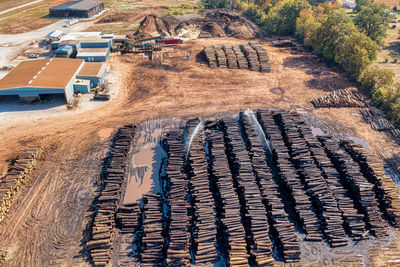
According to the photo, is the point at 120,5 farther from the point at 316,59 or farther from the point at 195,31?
the point at 316,59

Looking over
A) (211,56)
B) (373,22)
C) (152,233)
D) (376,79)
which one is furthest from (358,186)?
(373,22)

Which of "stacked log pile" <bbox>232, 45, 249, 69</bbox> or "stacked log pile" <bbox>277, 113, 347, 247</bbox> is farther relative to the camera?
"stacked log pile" <bbox>232, 45, 249, 69</bbox>

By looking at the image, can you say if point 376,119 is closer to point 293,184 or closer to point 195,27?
point 293,184

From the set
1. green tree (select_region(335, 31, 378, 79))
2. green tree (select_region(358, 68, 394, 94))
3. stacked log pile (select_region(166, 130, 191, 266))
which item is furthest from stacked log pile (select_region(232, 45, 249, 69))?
Answer: stacked log pile (select_region(166, 130, 191, 266))

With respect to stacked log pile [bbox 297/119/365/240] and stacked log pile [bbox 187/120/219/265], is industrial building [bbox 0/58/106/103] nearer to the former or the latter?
stacked log pile [bbox 187/120/219/265]

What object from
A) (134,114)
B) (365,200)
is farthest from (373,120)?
(134,114)

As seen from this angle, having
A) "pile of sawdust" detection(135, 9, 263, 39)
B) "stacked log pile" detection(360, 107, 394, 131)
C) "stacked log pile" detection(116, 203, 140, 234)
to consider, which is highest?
"pile of sawdust" detection(135, 9, 263, 39)
